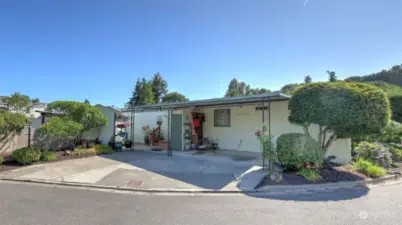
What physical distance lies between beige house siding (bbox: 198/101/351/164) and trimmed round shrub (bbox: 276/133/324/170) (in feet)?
9.08

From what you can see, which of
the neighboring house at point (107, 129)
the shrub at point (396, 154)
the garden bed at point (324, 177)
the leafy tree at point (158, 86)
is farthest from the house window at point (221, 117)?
the leafy tree at point (158, 86)

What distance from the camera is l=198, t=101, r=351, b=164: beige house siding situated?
25.9 feet

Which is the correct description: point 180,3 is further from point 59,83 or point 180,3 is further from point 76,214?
point 59,83

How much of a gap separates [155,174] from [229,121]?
5.96 meters

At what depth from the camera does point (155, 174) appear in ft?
19.9

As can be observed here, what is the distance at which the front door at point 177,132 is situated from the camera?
10.7 metres

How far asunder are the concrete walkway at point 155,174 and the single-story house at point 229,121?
8.53 feet

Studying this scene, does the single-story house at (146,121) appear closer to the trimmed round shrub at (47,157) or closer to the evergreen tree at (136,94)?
the trimmed round shrub at (47,157)

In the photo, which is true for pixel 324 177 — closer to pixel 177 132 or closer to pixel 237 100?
pixel 237 100

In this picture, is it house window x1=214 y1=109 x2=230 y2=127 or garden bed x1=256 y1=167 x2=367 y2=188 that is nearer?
garden bed x1=256 y1=167 x2=367 y2=188

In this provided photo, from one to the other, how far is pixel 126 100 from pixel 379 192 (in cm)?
3640

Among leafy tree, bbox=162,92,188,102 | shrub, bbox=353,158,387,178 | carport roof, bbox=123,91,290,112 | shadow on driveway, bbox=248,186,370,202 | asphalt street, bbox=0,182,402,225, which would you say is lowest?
shadow on driveway, bbox=248,186,370,202

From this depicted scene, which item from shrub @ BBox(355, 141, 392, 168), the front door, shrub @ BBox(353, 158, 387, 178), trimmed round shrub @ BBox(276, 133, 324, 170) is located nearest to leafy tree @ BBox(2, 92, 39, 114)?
the front door

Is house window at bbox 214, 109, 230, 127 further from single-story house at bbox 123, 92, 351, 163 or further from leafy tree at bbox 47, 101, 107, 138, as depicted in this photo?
leafy tree at bbox 47, 101, 107, 138
